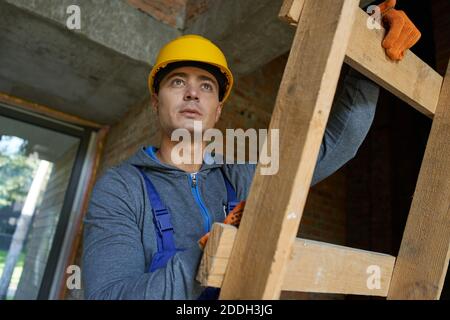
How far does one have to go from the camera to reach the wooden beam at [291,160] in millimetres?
629

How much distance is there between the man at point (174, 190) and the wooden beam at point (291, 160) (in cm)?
14

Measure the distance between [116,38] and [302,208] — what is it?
2.33 m

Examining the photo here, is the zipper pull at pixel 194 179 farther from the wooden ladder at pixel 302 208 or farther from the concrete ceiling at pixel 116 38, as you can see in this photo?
the concrete ceiling at pixel 116 38

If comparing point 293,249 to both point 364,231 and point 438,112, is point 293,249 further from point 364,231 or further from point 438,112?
point 364,231

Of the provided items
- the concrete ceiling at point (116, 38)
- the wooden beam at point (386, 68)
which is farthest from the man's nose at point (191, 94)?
the concrete ceiling at point (116, 38)

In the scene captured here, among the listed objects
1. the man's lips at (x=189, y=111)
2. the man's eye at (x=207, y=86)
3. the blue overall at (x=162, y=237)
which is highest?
the man's eye at (x=207, y=86)

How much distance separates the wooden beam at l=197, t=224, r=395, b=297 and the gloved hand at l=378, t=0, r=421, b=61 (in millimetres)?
507

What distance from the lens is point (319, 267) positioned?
76 cm

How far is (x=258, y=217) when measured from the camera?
2.21 feet

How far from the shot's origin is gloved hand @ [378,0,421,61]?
2.77 ft

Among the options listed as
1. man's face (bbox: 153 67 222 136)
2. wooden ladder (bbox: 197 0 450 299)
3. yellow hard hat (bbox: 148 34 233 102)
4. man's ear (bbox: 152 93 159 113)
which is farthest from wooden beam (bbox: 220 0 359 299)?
man's ear (bbox: 152 93 159 113)

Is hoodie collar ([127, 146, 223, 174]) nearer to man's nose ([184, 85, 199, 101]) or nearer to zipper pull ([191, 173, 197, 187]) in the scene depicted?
zipper pull ([191, 173, 197, 187])

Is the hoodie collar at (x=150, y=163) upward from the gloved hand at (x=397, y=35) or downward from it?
downward
